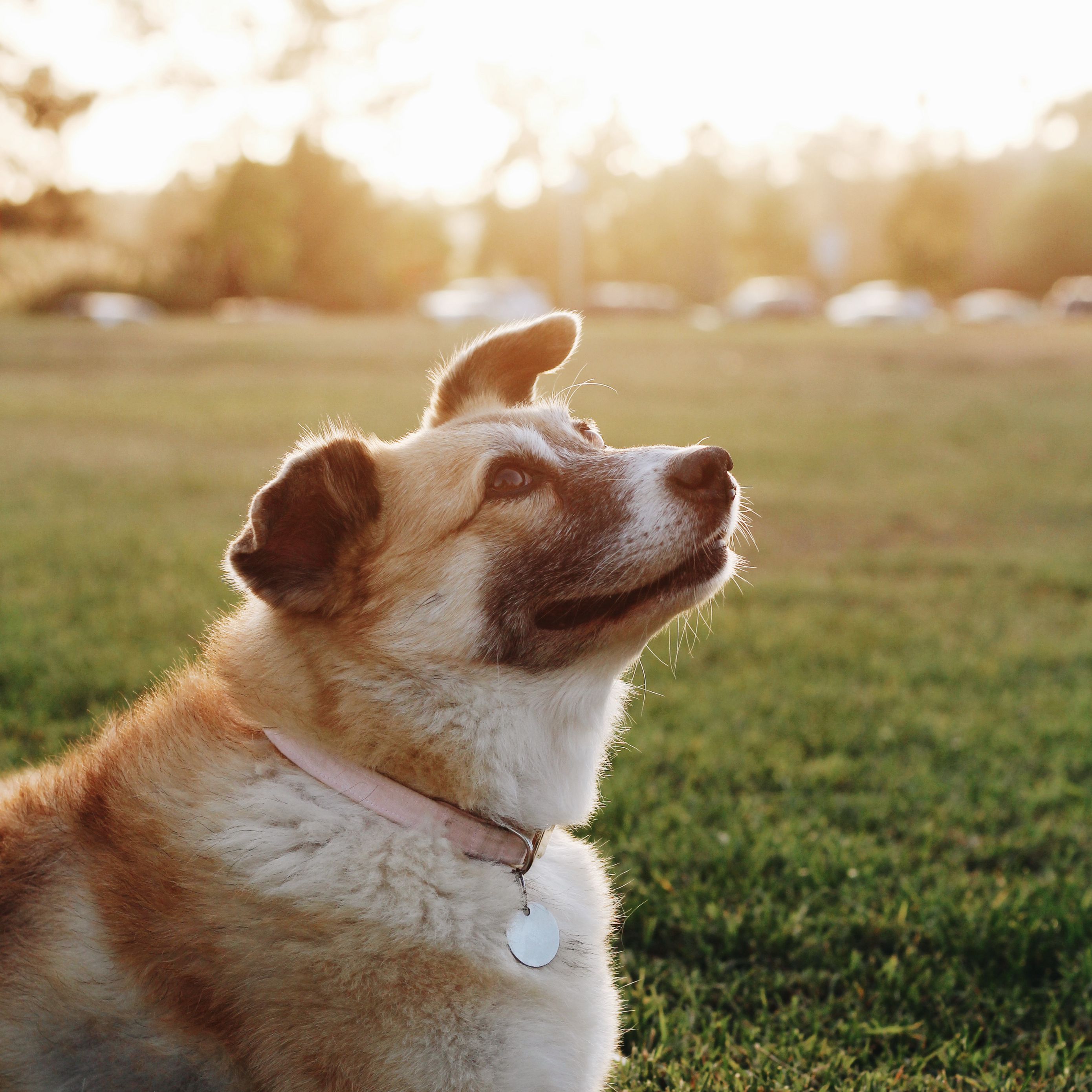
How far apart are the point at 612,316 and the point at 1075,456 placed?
30.2m

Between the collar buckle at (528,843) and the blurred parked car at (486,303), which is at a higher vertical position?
the collar buckle at (528,843)

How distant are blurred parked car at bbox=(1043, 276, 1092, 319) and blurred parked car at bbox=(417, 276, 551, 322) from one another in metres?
18.9

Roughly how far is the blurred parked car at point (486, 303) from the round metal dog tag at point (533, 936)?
102ft

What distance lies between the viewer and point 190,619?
6996mm

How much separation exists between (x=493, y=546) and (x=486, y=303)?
1501 inches

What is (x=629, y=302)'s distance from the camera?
46.4 metres

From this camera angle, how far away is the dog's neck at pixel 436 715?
2.68 metres

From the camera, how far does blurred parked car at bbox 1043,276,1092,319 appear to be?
3881 cm

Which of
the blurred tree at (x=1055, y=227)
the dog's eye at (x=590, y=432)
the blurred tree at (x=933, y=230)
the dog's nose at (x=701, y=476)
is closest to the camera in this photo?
the dog's nose at (x=701, y=476)

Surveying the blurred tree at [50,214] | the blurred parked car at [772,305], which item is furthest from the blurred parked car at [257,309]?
the blurred parked car at [772,305]

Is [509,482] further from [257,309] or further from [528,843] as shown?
[257,309]

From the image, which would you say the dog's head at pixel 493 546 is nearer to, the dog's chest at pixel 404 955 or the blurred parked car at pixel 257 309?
the dog's chest at pixel 404 955

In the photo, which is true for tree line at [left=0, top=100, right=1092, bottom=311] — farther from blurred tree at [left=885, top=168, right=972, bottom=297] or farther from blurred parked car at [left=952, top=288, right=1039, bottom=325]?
blurred parked car at [left=952, top=288, right=1039, bottom=325]

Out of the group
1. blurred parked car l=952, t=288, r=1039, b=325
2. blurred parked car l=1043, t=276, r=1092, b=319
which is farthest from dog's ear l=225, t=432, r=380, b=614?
blurred parked car l=1043, t=276, r=1092, b=319
